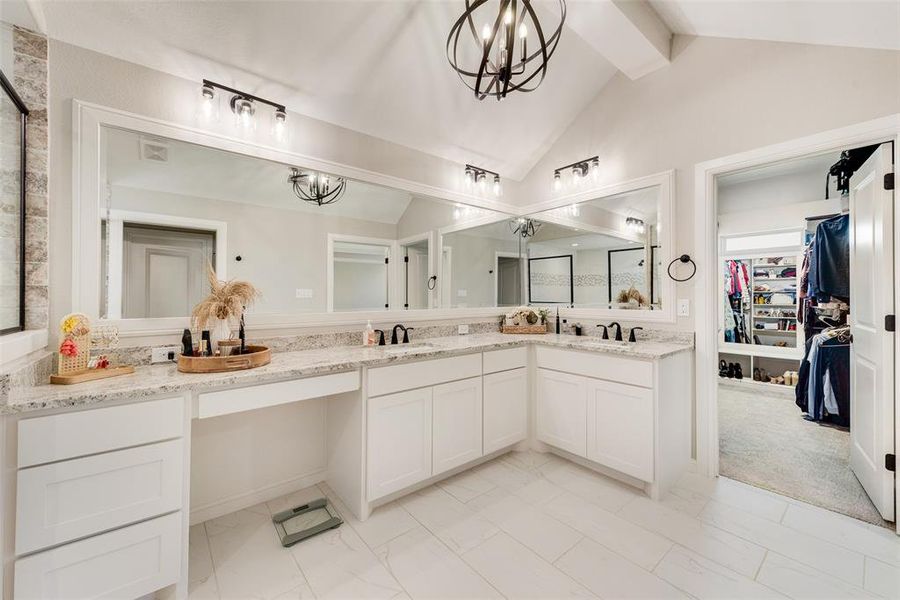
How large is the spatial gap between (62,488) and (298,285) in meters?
1.36

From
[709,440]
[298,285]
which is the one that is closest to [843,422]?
[709,440]

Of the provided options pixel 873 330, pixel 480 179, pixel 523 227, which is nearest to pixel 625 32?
pixel 480 179

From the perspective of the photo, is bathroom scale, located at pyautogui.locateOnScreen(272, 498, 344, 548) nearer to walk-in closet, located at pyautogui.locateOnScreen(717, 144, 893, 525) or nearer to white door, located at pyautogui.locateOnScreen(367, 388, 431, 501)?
white door, located at pyautogui.locateOnScreen(367, 388, 431, 501)

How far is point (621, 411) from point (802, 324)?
3956 mm

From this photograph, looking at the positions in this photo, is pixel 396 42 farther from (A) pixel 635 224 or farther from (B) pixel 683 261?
(B) pixel 683 261

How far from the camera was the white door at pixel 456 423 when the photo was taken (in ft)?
7.57

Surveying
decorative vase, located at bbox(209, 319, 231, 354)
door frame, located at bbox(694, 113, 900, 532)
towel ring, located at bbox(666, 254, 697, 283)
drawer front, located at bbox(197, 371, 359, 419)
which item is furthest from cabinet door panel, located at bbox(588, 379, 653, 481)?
decorative vase, located at bbox(209, 319, 231, 354)

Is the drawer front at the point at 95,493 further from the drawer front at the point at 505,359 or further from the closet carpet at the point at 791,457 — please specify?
the closet carpet at the point at 791,457

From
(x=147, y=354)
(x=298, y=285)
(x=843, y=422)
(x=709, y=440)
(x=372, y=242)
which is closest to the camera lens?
(x=147, y=354)

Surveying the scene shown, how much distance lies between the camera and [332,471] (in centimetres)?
236

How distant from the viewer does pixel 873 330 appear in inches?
82.7

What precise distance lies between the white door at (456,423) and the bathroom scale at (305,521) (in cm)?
66

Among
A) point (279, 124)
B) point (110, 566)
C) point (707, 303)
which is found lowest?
point (110, 566)

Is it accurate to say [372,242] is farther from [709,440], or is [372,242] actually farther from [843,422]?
[843,422]
